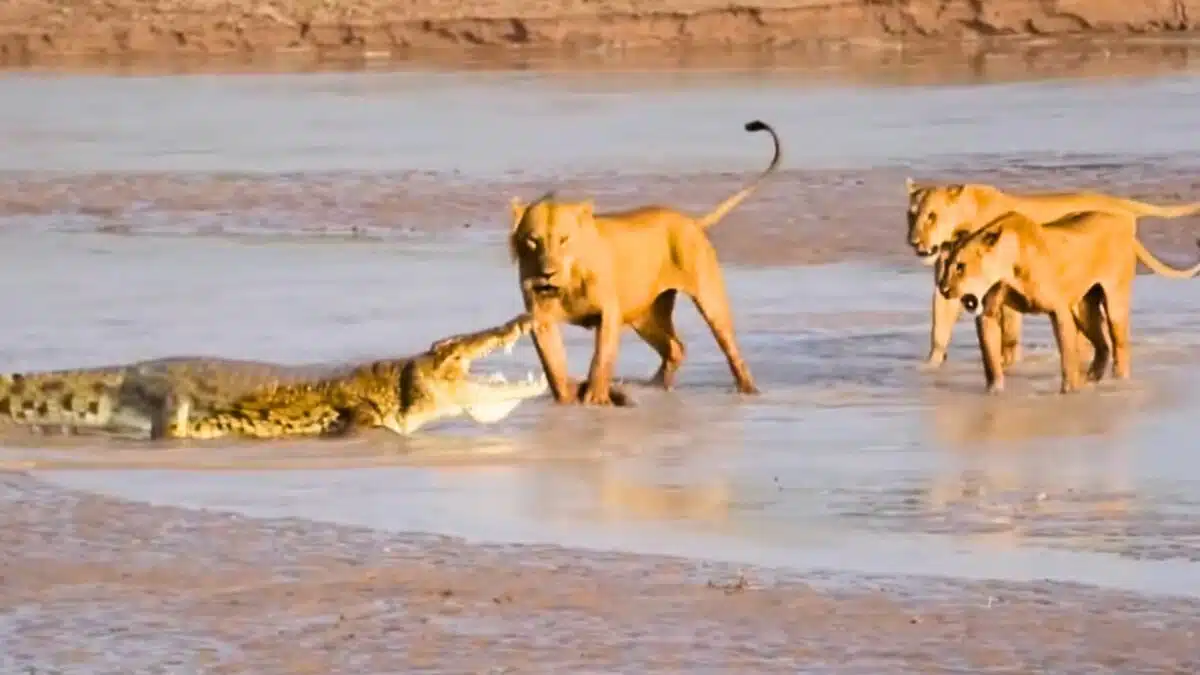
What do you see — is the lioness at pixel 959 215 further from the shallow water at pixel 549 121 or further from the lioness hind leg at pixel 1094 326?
the shallow water at pixel 549 121

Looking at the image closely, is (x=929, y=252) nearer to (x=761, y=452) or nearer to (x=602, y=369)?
(x=602, y=369)

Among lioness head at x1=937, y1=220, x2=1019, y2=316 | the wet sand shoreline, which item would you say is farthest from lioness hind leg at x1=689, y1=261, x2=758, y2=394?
the wet sand shoreline

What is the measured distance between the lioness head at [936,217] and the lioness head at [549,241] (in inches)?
88.0

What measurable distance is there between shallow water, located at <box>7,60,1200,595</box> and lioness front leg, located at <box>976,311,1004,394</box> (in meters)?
0.11

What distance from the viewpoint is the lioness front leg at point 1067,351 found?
514 inches

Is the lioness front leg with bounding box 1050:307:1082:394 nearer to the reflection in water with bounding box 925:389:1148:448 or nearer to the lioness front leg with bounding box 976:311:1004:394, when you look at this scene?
the reflection in water with bounding box 925:389:1148:448

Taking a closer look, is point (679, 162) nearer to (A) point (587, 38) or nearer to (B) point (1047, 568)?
(A) point (587, 38)

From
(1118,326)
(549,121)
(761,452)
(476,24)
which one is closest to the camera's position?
(761,452)

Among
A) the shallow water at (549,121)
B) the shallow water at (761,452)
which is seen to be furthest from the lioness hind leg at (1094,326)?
the shallow water at (549,121)

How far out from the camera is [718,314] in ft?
44.4

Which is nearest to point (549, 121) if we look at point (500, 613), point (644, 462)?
point (644, 462)

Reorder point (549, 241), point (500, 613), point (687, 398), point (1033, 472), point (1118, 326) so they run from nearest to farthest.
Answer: point (500, 613)
point (1033, 472)
point (549, 241)
point (687, 398)
point (1118, 326)

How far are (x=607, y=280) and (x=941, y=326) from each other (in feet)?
5.86

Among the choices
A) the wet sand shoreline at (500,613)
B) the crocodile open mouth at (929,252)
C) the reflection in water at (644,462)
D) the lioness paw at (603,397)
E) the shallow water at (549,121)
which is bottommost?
the shallow water at (549,121)
